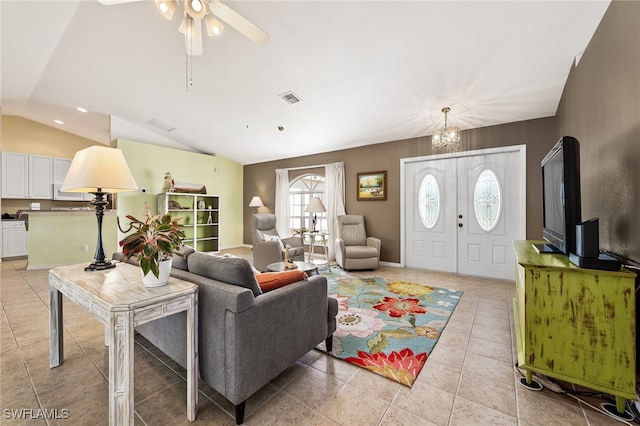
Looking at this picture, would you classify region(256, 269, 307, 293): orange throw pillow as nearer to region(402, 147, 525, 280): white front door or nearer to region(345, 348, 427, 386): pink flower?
region(345, 348, 427, 386): pink flower

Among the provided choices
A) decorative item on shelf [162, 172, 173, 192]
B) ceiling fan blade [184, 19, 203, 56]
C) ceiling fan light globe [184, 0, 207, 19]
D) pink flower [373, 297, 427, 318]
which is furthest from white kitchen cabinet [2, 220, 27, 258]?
pink flower [373, 297, 427, 318]

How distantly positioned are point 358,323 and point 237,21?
2.84 metres

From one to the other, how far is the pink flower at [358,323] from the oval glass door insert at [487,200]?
2709mm

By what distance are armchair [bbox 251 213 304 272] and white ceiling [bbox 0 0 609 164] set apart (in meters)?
1.87

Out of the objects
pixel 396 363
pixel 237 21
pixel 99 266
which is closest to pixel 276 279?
pixel 396 363

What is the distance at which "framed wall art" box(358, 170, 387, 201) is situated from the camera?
199 inches

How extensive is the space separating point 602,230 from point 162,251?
3186mm

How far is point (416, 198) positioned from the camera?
15.6 ft

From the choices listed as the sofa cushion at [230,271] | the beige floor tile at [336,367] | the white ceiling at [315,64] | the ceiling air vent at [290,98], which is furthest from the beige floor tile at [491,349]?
the ceiling air vent at [290,98]

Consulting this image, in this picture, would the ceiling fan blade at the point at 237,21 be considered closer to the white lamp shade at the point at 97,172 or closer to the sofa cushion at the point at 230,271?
the white lamp shade at the point at 97,172

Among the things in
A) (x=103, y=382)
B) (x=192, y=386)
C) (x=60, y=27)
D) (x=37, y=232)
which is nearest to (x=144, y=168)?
(x=37, y=232)

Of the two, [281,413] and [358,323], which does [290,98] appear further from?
[281,413]

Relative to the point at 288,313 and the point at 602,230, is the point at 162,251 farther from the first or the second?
the point at 602,230

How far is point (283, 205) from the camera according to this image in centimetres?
642
